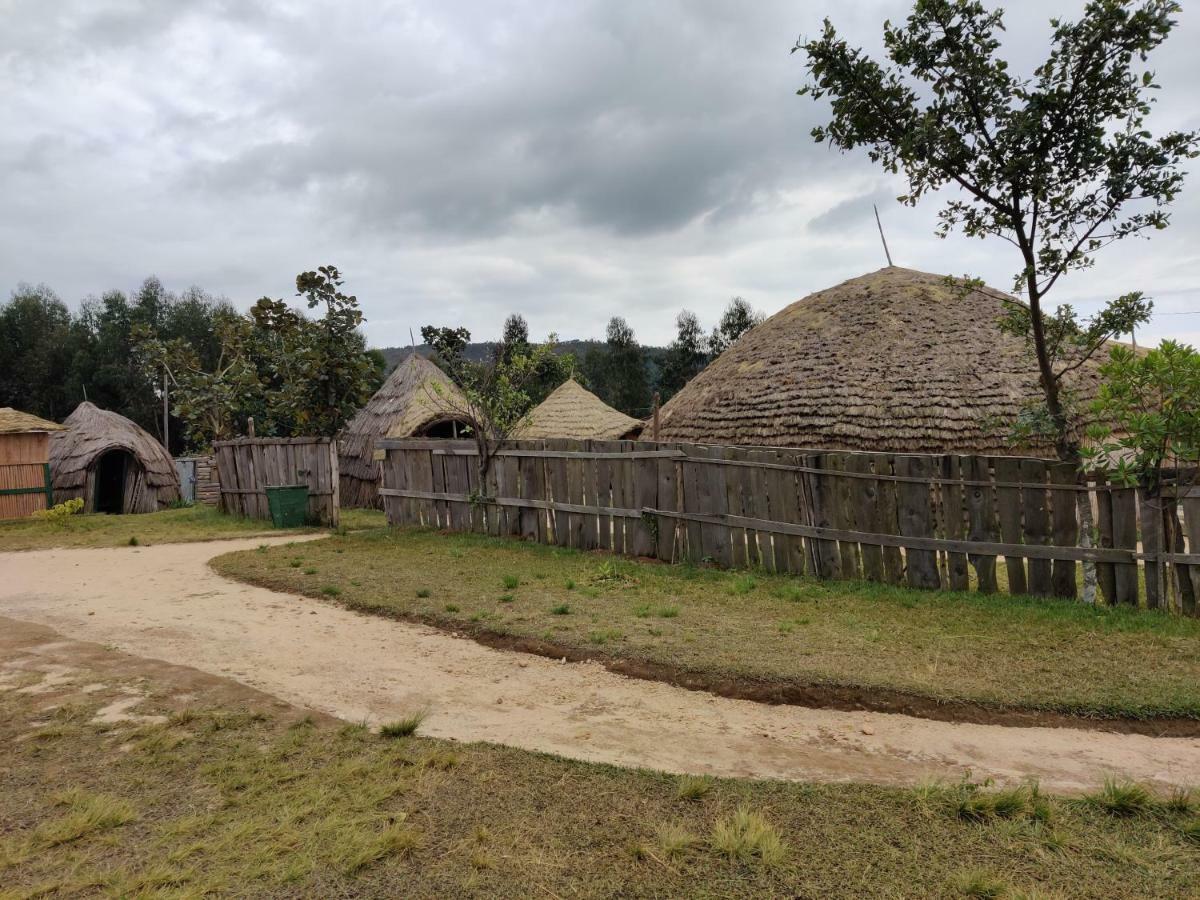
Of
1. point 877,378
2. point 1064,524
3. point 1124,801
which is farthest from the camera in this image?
point 877,378

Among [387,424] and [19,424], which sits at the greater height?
[19,424]

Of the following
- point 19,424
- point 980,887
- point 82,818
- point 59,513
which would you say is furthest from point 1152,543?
point 19,424

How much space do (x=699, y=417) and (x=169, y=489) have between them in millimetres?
18241

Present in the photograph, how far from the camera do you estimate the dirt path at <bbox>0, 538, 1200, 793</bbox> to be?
403 centimetres

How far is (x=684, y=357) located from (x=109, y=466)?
27035mm

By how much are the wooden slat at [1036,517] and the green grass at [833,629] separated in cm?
23

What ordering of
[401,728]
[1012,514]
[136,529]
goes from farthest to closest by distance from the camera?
[136,529] < [1012,514] < [401,728]

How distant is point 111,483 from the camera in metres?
25.0

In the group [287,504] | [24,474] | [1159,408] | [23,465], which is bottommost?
[287,504]

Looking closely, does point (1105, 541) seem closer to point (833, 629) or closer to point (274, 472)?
point (833, 629)

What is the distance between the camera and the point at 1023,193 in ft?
23.4

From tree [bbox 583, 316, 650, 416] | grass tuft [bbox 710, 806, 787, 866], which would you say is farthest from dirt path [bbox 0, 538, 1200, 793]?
tree [bbox 583, 316, 650, 416]

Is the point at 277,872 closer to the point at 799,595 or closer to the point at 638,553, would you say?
the point at 799,595

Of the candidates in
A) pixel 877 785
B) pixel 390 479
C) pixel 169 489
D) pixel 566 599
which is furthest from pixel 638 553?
pixel 169 489
